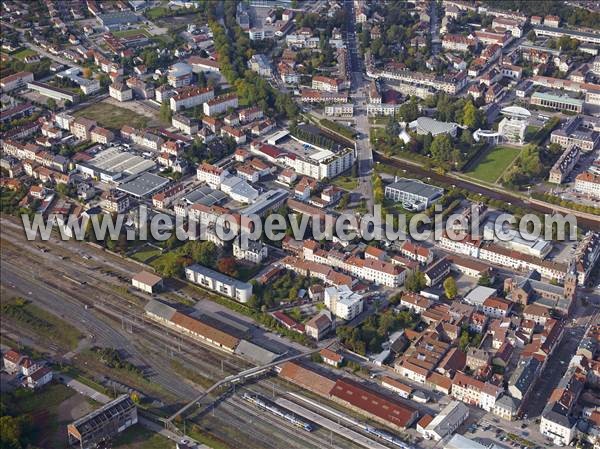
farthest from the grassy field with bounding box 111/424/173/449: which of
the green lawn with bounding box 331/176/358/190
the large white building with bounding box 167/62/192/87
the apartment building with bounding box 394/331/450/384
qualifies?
the large white building with bounding box 167/62/192/87

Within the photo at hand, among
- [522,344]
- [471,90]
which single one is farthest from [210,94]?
[522,344]

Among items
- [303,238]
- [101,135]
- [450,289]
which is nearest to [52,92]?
[101,135]

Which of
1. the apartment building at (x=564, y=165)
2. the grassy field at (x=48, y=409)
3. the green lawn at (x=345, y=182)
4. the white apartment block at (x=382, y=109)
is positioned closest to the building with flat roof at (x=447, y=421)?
the grassy field at (x=48, y=409)

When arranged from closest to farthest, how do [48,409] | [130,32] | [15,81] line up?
[48,409] → [15,81] → [130,32]

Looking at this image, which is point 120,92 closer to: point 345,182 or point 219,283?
point 345,182

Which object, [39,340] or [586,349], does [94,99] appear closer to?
[39,340]

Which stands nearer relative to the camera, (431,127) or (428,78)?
(431,127)
